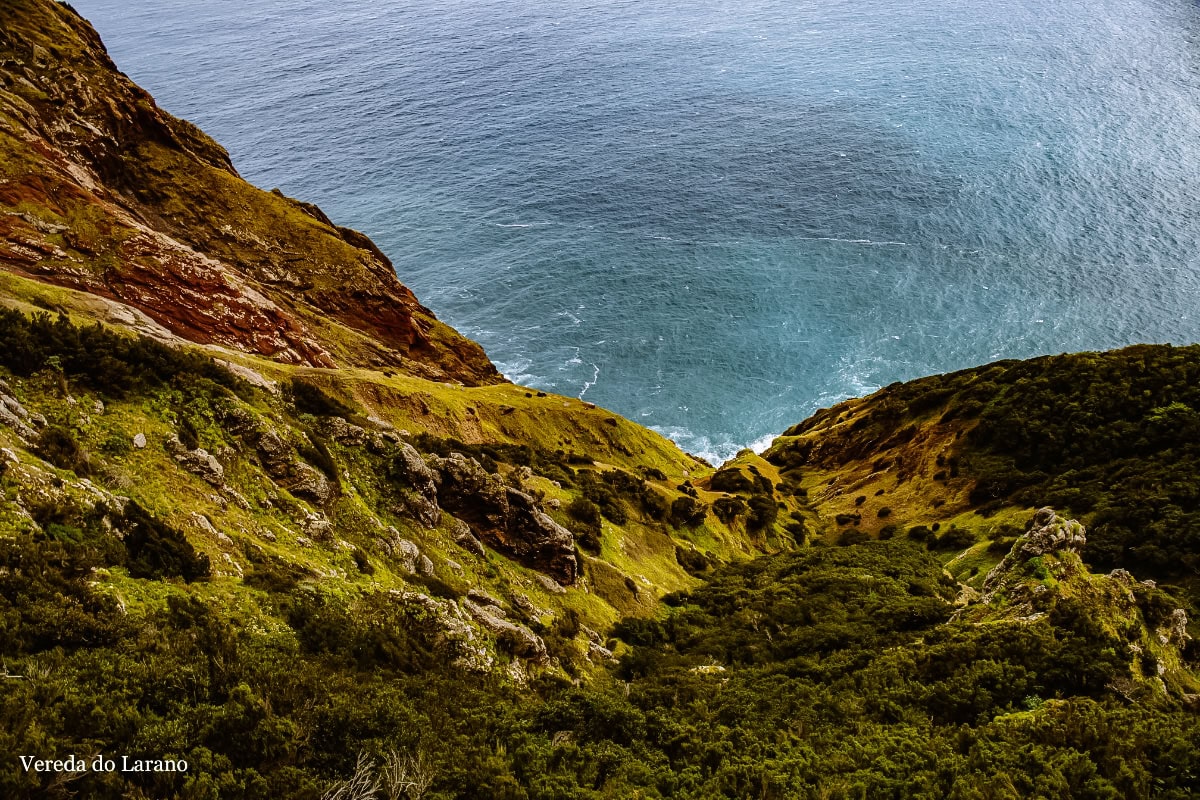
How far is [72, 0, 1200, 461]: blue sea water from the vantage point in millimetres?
117000

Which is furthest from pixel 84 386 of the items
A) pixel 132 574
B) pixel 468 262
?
pixel 468 262

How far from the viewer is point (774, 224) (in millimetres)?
146500

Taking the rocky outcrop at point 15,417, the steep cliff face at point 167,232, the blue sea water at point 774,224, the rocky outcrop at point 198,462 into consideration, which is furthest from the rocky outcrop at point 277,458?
the blue sea water at point 774,224

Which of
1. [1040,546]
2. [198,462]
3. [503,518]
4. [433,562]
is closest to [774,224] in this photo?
[1040,546]

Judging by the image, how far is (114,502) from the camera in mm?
22672

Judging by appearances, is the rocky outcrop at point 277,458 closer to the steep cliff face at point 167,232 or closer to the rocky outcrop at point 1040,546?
Answer: the steep cliff face at point 167,232

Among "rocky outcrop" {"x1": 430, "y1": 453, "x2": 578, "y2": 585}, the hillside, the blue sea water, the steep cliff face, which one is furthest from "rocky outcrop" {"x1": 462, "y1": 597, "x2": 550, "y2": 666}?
the blue sea water

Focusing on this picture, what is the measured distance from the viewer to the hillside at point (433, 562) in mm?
18781

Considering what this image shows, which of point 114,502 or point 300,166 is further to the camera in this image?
point 300,166

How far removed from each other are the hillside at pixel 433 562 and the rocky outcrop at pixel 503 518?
0.61 feet

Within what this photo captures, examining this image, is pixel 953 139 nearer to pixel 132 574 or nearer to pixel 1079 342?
pixel 1079 342

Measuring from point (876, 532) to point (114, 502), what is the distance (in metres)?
65.3

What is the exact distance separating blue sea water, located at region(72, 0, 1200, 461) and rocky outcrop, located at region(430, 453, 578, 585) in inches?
2627

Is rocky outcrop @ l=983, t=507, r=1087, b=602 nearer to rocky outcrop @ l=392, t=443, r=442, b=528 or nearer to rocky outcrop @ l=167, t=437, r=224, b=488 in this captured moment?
rocky outcrop @ l=392, t=443, r=442, b=528
